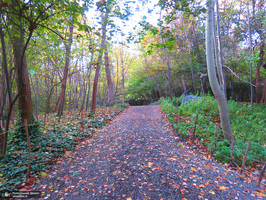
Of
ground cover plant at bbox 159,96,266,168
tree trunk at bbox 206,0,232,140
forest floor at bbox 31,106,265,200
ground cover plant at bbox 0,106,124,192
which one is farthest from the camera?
tree trunk at bbox 206,0,232,140

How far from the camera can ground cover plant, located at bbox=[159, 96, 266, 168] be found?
148 inches

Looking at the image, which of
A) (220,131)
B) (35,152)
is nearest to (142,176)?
(35,152)

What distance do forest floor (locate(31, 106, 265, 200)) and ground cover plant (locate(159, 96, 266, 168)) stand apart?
A: 624 millimetres

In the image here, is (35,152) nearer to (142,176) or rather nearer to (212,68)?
(142,176)

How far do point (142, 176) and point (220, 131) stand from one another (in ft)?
13.1

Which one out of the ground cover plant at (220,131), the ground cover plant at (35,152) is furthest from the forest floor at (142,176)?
the ground cover plant at (220,131)

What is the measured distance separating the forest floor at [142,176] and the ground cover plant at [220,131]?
624 millimetres

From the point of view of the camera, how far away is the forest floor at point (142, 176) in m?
2.35

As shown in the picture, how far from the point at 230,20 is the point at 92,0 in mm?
11195

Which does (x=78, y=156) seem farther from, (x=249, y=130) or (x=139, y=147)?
(x=249, y=130)

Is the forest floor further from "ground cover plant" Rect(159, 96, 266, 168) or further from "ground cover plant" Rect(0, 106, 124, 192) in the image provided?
"ground cover plant" Rect(159, 96, 266, 168)

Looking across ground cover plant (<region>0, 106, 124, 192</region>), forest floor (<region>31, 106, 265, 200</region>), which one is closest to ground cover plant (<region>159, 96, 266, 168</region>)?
forest floor (<region>31, 106, 265, 200</region>)

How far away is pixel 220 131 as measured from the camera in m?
5.19

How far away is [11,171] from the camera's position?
269 cm
